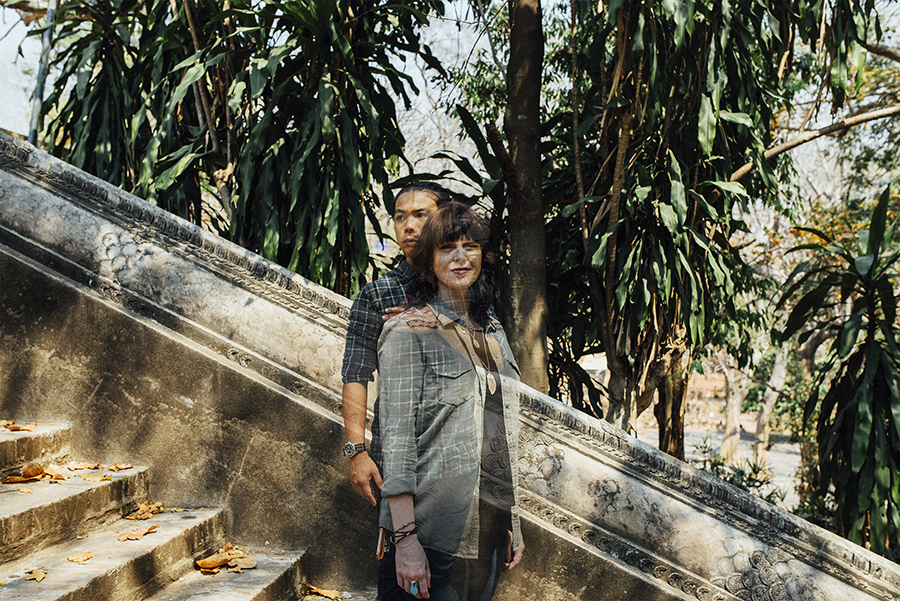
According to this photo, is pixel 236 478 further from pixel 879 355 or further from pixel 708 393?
pixel 708 393

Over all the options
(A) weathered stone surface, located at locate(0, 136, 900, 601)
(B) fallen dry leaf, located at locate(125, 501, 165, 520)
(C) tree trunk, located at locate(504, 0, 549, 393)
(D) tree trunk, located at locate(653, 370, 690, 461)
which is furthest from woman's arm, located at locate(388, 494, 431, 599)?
(D) tree trunk, located at locate(653, 370, 690, 461)

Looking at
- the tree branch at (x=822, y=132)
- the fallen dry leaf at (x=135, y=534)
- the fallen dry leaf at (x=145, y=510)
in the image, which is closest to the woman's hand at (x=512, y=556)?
the fallen dry leaf at (x=135, y=534)

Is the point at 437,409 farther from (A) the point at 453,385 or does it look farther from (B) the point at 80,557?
(B) the point at 80,557

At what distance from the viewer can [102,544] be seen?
202 centimetres

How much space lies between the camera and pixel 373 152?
11.7ft

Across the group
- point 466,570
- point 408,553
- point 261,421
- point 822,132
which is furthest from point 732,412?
point 408,553

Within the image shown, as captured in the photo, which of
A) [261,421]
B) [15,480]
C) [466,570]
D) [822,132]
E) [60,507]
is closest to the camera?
[466,570]

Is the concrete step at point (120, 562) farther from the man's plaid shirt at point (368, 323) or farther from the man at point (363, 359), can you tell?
the man's plaid shirt at point (368, 323)

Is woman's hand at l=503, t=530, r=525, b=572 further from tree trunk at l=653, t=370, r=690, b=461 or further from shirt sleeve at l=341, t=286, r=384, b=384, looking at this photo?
tree trunk at l=653, t=370, r=690, b=461

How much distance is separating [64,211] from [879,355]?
3.77 meters

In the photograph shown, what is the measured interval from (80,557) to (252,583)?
0.50m

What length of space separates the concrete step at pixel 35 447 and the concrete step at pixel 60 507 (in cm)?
11

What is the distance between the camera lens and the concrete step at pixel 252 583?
6.43 feet

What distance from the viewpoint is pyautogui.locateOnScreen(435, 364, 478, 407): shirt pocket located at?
153cm
